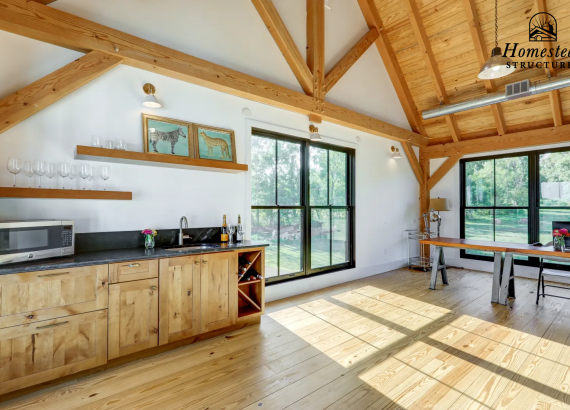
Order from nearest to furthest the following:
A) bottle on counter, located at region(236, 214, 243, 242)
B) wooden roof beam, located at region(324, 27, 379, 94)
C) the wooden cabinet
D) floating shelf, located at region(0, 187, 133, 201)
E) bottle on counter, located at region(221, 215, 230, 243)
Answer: the wooden cabinet < floating shelf, located at region(0, 187, 133, 201) < bottle on counter, located at region(221, 215, 230, 243) < bottle on counter, located at region(236, 214, 243, 242) < wooden roof beam, located at region(324, 27, 379, 94)

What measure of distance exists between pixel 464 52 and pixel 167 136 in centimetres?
552

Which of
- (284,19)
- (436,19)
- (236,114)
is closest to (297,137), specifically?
(236,114)

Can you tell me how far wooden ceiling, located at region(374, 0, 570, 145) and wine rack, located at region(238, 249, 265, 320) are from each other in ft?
16.3

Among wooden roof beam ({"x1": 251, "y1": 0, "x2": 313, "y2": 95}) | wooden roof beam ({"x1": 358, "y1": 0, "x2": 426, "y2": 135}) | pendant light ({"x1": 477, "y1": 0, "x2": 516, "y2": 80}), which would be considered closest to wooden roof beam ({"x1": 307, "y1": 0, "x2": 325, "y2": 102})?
wooden roof beam ({"x1": 251, "y1": 0, "x2": 313, "y2": 95})

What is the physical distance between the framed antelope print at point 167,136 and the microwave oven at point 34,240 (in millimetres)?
1111

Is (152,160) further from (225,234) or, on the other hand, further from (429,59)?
(429,59)

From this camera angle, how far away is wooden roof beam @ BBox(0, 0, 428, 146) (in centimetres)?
232

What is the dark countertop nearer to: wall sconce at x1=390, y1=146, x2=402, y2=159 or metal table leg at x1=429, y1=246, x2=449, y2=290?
metal table leg at x1=429, y1=246, x2=449, y2=290

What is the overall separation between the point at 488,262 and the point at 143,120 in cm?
710

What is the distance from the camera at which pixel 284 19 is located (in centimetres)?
414

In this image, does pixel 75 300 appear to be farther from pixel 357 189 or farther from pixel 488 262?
pixel 488 262

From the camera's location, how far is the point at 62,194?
2.47 m

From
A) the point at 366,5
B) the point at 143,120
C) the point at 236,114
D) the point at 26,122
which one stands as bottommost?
the point at 26,122

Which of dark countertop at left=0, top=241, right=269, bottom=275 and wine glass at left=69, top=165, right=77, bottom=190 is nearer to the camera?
dark countertop at left=0, top=241, right=269, bottom=275
